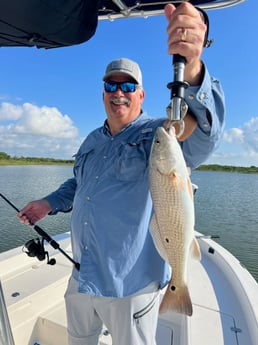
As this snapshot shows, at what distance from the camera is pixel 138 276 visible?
1.55 metres

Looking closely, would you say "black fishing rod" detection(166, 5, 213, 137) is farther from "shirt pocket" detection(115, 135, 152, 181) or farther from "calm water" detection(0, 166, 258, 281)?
"calm water" detection(0, 166, 258, 281)

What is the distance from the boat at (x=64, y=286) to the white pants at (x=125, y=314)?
458mm

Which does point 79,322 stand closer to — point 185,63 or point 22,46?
point 185,63

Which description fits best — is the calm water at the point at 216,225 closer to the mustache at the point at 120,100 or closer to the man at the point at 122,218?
the man at the point at 122,218

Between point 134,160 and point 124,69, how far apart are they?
53 centimetres

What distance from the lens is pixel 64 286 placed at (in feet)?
9.36

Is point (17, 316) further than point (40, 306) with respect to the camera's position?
No

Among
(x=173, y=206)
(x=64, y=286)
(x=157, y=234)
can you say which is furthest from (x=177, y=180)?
(x=64, y=286)

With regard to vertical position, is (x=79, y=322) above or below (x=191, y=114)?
below

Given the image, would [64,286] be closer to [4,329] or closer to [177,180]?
[4,329]

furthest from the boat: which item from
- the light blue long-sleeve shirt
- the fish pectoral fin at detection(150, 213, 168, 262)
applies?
the fish pectoral fin at detection(150, 213, 168, 262)

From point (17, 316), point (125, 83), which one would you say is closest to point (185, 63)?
point (125, 83)

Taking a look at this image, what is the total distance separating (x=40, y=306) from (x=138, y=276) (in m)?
1.48

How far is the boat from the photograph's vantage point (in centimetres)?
154
